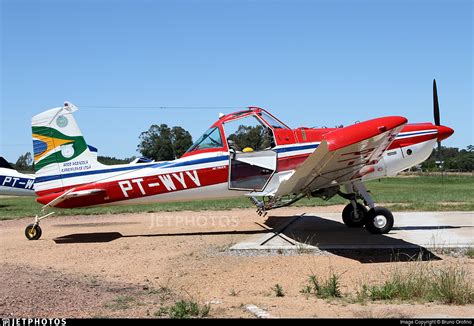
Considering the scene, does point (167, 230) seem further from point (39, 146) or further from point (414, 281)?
point (414, 281)

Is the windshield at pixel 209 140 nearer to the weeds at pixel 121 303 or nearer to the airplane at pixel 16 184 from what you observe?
the weeds at pixel 121 303

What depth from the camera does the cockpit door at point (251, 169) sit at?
12.0 m

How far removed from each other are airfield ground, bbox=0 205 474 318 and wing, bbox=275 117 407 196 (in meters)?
1.37

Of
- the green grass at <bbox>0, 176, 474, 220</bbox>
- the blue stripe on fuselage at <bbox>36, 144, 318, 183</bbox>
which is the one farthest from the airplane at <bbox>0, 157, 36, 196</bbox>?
the blue stripe on fuselage at <bbox>36, 144, 318, 183</bbox>

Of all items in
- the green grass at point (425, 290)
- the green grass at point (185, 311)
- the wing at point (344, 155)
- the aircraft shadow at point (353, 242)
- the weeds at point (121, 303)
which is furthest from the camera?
the aircraft shadow at point (353, 242)

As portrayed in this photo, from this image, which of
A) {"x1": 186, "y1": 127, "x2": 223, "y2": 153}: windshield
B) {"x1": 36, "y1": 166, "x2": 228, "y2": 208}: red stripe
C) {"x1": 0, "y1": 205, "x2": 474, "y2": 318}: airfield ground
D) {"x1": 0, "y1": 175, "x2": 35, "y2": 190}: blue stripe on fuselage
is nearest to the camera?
{"x1": 0, "y1": 205, "x2": 474, "y2": 318}: airfield ground

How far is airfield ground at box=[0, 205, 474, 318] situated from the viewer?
6188 millimetres

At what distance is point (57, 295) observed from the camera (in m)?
7.06

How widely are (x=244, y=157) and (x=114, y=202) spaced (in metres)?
3.52

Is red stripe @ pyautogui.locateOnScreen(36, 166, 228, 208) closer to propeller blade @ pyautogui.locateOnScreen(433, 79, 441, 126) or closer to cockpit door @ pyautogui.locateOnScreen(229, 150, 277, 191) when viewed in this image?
cockpit door @ pyautogui.locateOnScreen(229, 150, 277, 191)

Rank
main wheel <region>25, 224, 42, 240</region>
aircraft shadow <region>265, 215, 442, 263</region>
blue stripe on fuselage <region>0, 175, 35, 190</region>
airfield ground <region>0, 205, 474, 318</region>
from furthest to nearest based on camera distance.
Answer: blue stripe on fuselage <region>0, 175, 35, 190</region> → main wheel <region>25, 224, 42, 240</region> → aircraft shadow <region>265, 215, 442, 263</region> → airfield ground <region>0, 205, 474, 318</region>

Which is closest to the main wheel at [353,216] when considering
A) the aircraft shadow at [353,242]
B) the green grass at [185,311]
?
the aircraft shadow at [353,242]

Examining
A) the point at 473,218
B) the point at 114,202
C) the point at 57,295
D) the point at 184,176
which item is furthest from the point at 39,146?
the point at 473,218

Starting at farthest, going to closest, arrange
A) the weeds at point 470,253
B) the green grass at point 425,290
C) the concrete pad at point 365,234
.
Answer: the concrete pad at point 365,234 → the weeds at point 470,253 → the green grass at point 425,290
